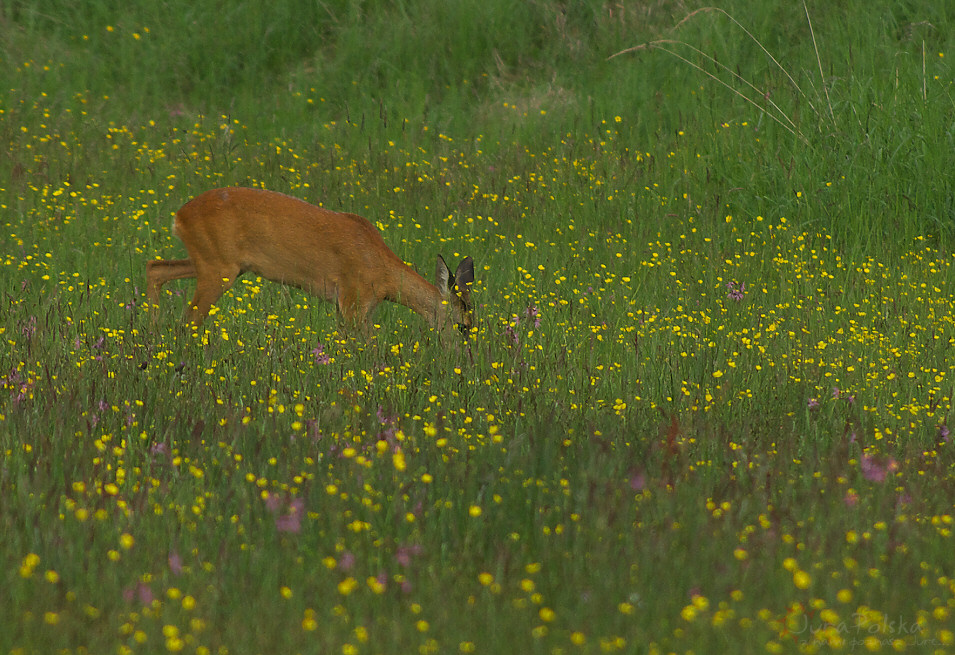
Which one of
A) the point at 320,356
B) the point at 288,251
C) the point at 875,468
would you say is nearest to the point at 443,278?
the point at 288,251

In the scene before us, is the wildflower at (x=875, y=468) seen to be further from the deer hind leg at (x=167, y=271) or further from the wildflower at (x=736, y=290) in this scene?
the deer hind leg at (x=167, y=271)

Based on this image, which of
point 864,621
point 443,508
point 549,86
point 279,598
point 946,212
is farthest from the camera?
point 549,86

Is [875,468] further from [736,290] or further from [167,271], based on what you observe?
[167,271]

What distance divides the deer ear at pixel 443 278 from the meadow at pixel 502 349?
39 centimetres

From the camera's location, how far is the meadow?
283 centimetres

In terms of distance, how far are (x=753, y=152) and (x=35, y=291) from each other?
18.8 ft

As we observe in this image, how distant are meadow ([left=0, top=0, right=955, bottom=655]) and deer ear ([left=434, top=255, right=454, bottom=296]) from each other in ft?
1.27

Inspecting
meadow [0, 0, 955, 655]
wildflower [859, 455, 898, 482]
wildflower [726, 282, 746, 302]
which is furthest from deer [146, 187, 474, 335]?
wildflower [859, 455, 898, 482]

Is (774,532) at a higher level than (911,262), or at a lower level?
higher

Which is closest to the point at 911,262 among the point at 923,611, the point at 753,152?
the point at 753,152

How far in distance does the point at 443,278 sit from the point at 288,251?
1.19m

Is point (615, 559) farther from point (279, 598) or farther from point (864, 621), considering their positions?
point (279, 598)

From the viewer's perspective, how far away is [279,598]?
2834mm

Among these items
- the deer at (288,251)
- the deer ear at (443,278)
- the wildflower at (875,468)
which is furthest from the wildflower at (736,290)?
the wildflower at (875,468)
